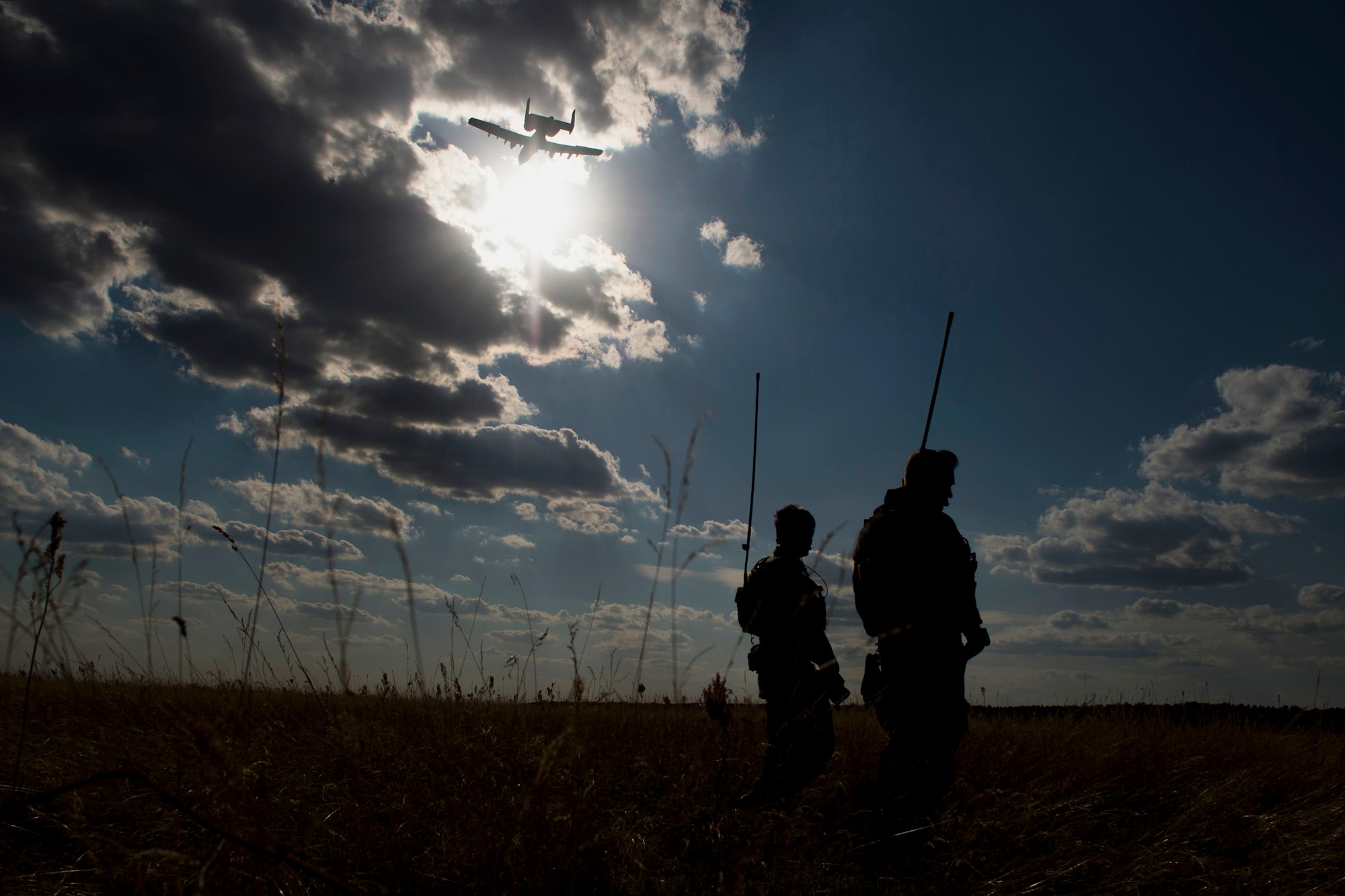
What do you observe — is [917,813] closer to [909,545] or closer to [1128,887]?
[1128,887]

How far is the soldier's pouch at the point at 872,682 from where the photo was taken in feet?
12.4

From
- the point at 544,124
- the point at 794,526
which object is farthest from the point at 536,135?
the point at 794,526

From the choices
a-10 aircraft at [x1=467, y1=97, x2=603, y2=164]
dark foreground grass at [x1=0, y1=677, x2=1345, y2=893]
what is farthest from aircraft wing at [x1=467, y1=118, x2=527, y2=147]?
dark foreground grass at [x1=0, y1=677, x2=1345, y2=893]

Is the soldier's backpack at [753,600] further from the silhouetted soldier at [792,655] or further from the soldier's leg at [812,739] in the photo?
the soldier's leg at [812,739]

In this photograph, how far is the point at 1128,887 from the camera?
2783mm

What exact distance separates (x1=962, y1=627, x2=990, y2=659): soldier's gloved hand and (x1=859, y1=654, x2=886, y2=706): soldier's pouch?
47cm

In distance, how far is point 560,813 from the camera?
8.64 feet

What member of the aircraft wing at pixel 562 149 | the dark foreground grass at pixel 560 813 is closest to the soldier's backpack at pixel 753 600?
the dark foreground grass at pixel 560 813

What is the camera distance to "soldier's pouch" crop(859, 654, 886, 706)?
377 cm

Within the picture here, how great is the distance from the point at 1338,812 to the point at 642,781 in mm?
4404

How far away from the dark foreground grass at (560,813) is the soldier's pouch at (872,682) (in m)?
0.56

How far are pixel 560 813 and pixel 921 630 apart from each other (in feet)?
6.86

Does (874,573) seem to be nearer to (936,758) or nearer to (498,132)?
(936,758)

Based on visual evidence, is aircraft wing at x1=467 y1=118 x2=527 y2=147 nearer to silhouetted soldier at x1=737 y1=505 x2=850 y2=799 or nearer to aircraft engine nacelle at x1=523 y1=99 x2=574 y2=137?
aircraft engine nacelle at x1=523 y1=99 x2=574 y2=137
